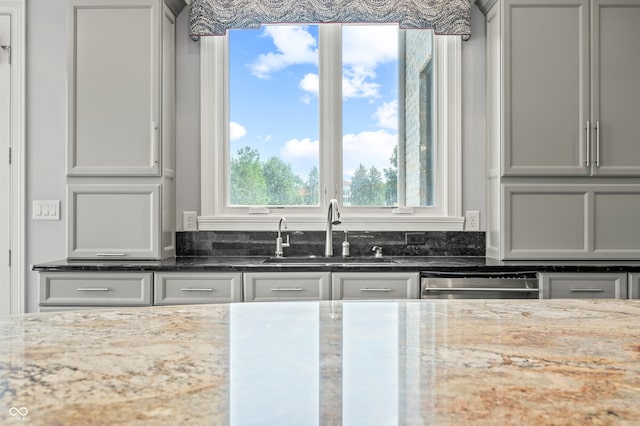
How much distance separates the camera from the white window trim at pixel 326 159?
329cm

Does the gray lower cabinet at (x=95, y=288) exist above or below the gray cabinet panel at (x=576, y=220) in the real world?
below

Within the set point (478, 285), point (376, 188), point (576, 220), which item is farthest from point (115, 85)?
point (576, 220)

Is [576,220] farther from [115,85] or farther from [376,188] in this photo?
[115,85]

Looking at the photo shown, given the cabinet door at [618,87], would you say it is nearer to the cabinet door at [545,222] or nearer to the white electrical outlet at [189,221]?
the cabinet door at [545,222]

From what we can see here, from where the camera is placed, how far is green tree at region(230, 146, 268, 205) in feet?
11.2

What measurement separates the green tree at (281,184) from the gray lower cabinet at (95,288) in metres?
1.04

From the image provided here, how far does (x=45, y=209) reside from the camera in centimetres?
328

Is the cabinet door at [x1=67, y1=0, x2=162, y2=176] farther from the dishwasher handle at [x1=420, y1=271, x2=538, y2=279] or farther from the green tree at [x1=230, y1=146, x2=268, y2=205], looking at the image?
the dishwasher handle at [x1=420, y1=271, x2=538, y2=279]

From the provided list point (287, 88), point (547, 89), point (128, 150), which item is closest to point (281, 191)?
point (287, 88)

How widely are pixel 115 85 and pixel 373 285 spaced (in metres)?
1.83

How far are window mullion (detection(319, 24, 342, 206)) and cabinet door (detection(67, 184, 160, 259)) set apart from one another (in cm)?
109

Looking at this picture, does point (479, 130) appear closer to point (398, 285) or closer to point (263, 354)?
point (398, 285)

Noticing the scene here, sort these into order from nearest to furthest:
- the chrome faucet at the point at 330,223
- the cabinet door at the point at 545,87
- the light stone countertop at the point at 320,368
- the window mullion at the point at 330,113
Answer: the light stone countertop at the point at 320,368, the cabinet door at the point at 545,87, the chrome faucet at the point at 330,223, the window mullion at the point at 330,113

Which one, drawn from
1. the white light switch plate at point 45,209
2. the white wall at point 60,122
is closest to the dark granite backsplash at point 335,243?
the white wall at point 60,122
